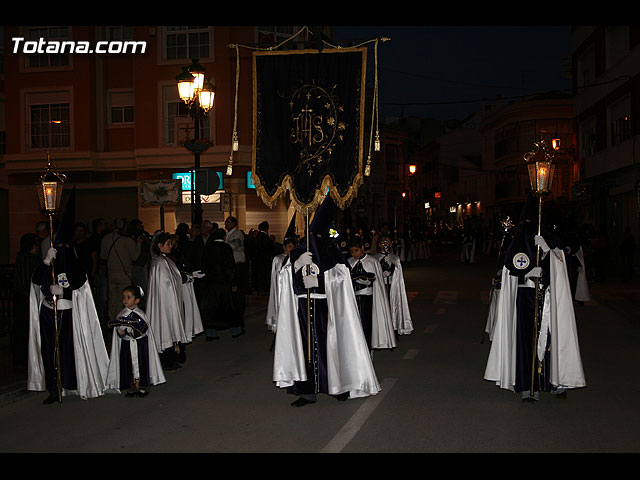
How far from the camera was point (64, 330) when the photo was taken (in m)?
8.26

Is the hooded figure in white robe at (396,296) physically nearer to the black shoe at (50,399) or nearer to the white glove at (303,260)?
the white glove at (303,260)

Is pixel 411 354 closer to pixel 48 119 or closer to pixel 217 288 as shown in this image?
pixel 217 288

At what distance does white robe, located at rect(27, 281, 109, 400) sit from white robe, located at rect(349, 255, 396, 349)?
3.76 meters

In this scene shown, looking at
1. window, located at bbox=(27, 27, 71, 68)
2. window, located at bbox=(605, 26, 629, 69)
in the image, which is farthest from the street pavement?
window, located at bbox=(605, 26, 629, 69)

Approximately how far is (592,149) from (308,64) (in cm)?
2904

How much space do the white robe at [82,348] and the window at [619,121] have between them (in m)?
25.6

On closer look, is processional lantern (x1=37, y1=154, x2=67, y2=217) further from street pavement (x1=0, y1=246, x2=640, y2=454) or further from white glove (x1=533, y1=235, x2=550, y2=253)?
white glove (x1=533, y1=235, x2=550, y2=253)

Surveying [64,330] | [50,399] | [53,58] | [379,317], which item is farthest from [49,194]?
[53,58]

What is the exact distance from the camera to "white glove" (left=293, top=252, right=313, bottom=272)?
7.79m

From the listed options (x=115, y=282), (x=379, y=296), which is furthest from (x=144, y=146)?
(x=379, y=296)

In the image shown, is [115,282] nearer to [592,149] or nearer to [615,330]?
[615,330]

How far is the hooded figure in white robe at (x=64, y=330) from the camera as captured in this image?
8.18m

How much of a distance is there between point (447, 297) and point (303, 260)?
12261mm

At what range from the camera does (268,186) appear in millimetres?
9266
